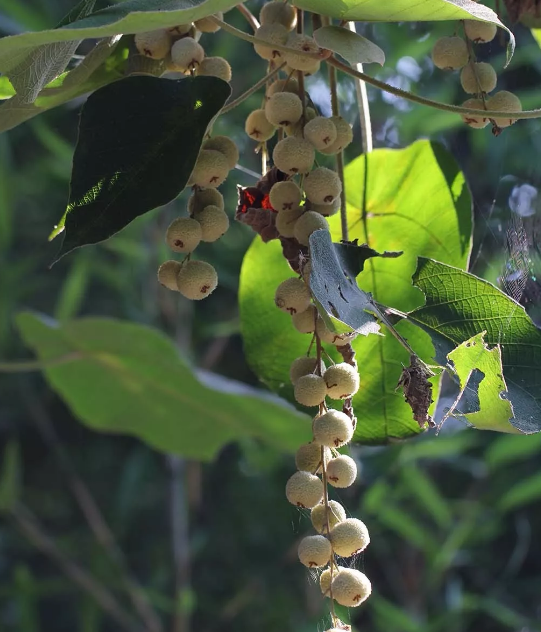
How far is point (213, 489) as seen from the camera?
291cm

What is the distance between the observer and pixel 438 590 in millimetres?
2418

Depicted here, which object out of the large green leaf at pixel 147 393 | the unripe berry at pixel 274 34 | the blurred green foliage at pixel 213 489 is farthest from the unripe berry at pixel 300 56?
the blurred green foliage at pixel 213 489

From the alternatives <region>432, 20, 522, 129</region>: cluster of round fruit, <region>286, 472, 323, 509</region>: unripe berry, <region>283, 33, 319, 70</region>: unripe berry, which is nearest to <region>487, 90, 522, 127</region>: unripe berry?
<region>432, 20, 522, 129</region>: cluster of round fruit

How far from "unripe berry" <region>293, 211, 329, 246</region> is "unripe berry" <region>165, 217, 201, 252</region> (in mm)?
54

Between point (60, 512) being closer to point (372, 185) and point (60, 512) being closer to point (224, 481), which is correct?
point (224, 481)

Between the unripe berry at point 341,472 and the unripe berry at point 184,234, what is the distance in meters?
0.13

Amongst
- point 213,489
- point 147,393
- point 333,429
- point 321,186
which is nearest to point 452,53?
point 321,186

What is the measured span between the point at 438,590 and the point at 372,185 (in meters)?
1.99

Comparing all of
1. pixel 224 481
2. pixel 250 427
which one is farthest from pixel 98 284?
pixel 250 427

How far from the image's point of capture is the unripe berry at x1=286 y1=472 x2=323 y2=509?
41 cm

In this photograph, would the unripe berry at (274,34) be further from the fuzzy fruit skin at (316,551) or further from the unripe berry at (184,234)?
the fuzzy fruit skin at (316,551)

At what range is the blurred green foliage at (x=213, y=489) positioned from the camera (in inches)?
73.9

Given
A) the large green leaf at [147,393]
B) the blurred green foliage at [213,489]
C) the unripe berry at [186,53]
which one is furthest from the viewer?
the blurred green foliage at [213,489]

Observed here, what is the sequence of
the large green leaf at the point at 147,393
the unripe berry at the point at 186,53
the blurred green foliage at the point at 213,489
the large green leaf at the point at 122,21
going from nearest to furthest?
1. the large green leaf at the point at 122,21
2. the unripe berry at the point at 186,53
3. the large green leaf at the point at 147,393
4. the blurred green foliage at the point at 213,489
